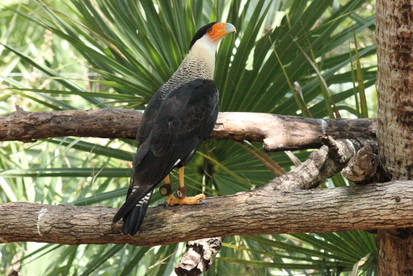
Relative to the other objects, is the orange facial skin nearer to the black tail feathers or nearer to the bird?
the bird

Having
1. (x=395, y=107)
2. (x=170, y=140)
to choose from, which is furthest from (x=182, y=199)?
(x=395, y=107)

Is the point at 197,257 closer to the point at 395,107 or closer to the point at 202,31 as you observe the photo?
the point at 395,107

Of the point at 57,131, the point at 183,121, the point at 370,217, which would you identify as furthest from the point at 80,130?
the point at 370,217

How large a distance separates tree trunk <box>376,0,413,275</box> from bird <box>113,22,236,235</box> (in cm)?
75

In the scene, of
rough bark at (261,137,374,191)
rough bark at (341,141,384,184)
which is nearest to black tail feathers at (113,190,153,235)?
rough bark at (261,137,374,191)

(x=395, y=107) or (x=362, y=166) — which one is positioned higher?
(x=395, y=107)

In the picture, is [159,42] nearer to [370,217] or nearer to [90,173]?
[90,173]

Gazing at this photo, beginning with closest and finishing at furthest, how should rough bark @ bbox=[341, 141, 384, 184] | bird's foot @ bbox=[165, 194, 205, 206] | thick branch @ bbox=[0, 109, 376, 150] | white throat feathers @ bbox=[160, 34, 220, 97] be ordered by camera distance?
rough bark @ bbox=[341, 141, 384, 184] < bird's foot @ bbox=[165, 194, 205, 206] < thick branch @ bbox=[0, 109, 376, 150] < white throat feathers @ bbox=[160, 34, 220, 97]

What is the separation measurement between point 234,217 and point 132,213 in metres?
0.38

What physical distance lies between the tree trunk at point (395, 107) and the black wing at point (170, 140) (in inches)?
29.7

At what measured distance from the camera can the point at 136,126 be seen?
104 inches

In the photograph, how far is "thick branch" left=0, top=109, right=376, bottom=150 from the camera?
8.39 feet

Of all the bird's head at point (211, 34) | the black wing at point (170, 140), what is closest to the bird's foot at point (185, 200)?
the black wing at point (170, 140)

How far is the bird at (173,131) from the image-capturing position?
2121 mm
